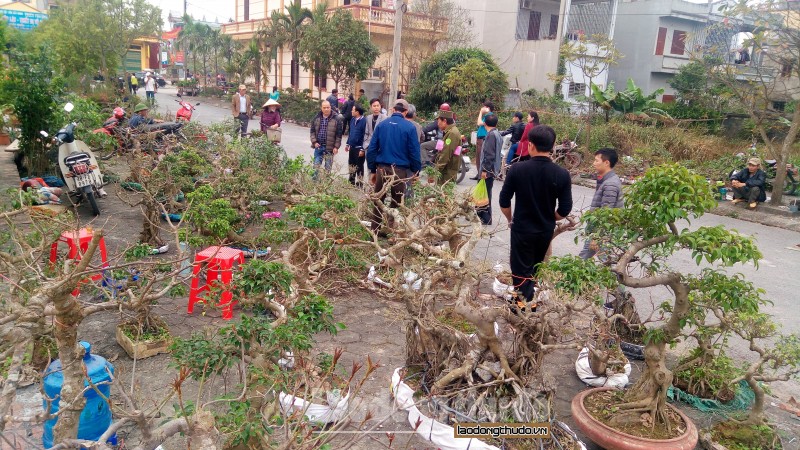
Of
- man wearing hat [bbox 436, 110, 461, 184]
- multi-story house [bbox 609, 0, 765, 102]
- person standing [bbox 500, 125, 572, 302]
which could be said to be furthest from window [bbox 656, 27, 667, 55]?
person standing [bbox 500, 125, 572, 302]

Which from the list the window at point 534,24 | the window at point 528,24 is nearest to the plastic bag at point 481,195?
the window at point 528,24

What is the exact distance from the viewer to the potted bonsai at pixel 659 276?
3.03 meters

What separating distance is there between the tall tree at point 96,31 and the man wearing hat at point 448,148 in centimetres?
1570

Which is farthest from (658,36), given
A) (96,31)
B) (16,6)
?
(16,6)

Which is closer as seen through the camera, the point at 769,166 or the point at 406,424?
the point at 406,424

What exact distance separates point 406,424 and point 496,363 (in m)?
0.70

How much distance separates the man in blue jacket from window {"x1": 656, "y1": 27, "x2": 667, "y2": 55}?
2026 cm

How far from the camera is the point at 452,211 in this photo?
5121 millimetres

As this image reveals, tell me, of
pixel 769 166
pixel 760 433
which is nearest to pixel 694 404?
pixel 760 433

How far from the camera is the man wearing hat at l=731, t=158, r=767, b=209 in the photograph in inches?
441

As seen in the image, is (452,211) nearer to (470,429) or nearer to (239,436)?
(470,429)

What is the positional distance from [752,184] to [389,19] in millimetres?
17477

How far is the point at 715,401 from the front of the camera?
4.00 metres

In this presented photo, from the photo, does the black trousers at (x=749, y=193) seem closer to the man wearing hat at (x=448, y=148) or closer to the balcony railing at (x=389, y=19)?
the man wearing hat at (x=448, y=148)
